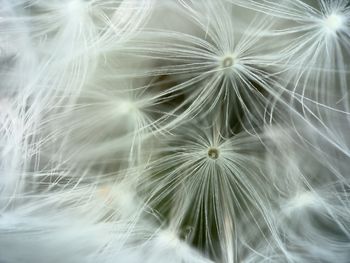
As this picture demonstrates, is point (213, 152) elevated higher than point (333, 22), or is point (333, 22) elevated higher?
point (333, 22)

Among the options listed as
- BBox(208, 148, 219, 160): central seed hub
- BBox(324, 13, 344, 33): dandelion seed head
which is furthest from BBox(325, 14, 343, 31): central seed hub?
BBox(208, 148, 219, 160): central seed hub

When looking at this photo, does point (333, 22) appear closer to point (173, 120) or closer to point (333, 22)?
point (333, 22)

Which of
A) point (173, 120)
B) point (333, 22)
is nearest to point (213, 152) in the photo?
point (173, 120)

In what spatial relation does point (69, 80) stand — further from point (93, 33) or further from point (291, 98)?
point (291, 98)

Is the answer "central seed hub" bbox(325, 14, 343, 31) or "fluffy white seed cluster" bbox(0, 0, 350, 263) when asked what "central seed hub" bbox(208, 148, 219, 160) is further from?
"central seed hub" bbox(325, 14, 343, 31)

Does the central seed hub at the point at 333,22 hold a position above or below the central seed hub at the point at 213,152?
above

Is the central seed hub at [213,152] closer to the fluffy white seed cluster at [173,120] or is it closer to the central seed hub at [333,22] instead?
the fluffy white seed cluster at [173,120]

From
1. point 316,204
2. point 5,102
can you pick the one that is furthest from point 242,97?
point 5,102

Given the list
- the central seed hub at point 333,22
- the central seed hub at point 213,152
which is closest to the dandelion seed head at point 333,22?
the central seed hub at point 333,22
